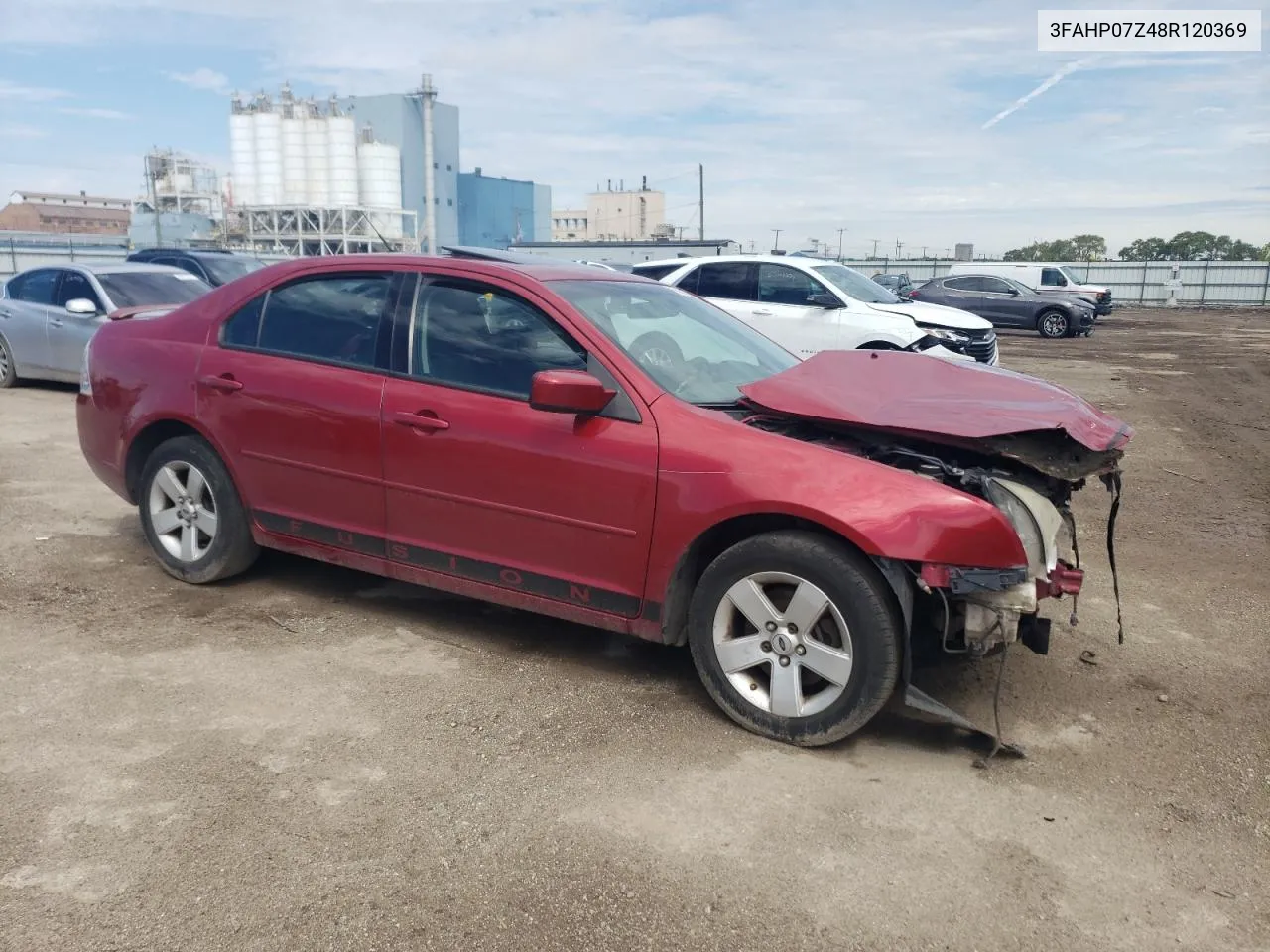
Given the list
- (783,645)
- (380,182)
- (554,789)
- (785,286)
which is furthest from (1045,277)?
(380,182)

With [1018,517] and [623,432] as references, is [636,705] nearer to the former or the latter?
[623,432]

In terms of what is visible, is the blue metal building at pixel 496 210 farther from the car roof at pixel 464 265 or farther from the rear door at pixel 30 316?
the car roof at pixel 464 265

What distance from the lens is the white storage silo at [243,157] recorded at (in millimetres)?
62531

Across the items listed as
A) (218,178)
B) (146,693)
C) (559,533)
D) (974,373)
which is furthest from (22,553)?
(218,178)

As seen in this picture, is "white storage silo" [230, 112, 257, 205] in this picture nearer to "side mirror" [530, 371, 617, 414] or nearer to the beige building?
the beige building

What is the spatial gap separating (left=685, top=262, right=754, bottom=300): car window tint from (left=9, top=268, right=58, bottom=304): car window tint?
7.41 metres

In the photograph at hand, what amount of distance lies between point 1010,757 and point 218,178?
2797 inches

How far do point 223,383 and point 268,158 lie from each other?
64.7 m

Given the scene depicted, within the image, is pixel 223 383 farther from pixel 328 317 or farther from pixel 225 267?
pixel 225 267

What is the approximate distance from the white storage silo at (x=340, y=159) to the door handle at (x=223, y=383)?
62.3 metres

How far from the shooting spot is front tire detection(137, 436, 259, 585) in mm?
4852

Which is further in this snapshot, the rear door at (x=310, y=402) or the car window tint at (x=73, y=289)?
the car window tint at (x=73, y=289)

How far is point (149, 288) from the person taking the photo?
11367mm

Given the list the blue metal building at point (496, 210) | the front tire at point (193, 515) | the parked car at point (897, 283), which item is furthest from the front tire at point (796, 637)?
the blue metal building at point (496, 210)
